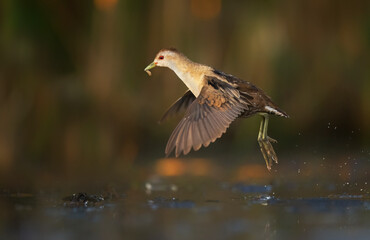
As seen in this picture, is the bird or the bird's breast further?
the bird's breast

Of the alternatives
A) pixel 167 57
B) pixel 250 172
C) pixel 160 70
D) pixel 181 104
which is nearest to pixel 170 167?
pixel 250 172

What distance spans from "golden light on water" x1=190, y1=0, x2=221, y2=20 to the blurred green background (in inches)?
0.6

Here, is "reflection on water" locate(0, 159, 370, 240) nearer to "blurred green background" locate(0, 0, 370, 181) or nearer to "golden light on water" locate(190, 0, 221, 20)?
"blurred green background" locate(0, 0, 370, 181)

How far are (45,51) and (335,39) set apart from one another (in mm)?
4081

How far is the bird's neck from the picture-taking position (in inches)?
321

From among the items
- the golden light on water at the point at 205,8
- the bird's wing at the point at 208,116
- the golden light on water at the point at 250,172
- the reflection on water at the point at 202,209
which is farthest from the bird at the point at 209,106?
the golden light on water at the point at 205,8

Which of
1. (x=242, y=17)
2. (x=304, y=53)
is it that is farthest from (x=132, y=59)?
(x=304, y=53)

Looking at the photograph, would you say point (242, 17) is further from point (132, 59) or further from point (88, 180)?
point (88, 180)

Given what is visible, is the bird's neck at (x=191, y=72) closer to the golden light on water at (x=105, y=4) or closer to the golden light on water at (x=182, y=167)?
the golden light on water at (x=182, y=167)

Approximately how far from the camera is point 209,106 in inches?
297

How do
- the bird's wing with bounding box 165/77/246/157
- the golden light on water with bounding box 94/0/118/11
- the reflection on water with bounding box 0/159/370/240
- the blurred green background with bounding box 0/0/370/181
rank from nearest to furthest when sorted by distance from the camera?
the reflection on water with bounding box 0/159/370/240 → the bird's wing with bounding box 165/77/246/157 → the blurred green background with bounding box 0/0/370/181 → the golden light on water with bounding box 94/0/118/11

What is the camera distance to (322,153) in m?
10.3

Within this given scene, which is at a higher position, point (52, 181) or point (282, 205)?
point (52, 181)

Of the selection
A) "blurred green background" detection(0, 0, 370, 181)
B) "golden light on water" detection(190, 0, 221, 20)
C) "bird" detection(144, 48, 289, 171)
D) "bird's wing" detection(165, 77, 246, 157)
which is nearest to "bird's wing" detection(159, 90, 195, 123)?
"bird" detection(144, 48, 289, 171)
